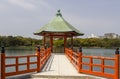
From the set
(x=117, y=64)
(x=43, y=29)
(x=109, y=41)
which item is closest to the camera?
(x=117, y=64)

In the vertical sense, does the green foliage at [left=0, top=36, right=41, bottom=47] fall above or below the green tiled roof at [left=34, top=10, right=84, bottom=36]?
below

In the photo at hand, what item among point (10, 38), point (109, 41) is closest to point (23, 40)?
point (10, 38)

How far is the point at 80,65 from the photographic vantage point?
9.15 meters

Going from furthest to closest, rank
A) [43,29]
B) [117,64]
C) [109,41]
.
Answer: [109,41], [43,29], [117,64]

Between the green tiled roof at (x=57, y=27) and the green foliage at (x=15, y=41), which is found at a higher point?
the green tiled roof at (x=57, y=27)

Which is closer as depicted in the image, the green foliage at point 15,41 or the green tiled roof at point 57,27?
the green tiled roof at point 57,27

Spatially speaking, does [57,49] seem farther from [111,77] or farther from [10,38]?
[10,38]

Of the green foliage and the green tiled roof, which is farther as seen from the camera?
the green foliage

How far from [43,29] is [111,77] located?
524 inches

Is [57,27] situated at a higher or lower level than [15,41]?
higher

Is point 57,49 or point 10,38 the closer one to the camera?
point 57,49

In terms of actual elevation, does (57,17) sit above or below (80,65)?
above

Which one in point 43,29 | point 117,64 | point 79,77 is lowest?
point 79,77

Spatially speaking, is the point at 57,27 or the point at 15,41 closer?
the point at 57,27
